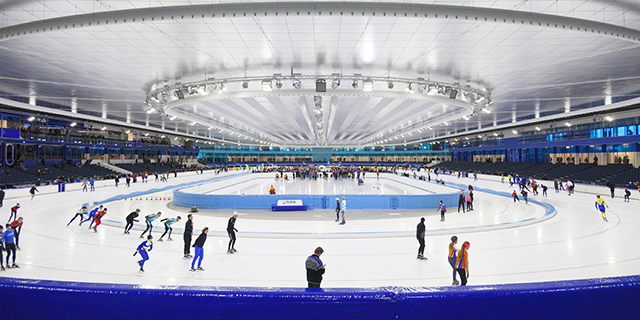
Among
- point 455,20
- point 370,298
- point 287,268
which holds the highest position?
point 455,20

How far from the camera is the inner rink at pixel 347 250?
6.39m

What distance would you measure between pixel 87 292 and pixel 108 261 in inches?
271

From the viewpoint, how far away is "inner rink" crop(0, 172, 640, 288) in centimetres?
639

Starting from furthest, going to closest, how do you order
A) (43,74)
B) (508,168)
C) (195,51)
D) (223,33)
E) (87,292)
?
(508,168)
(43,74)
(195,51)
(223,33)
(87,292)

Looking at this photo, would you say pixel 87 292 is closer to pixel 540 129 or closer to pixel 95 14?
pixel 95 14

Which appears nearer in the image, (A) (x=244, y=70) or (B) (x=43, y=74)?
(A) (x=244, y=70)

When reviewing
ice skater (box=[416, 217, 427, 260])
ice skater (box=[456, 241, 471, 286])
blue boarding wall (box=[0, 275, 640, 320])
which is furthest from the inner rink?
blue boarding wall (box=[0, 275, 640, 320])

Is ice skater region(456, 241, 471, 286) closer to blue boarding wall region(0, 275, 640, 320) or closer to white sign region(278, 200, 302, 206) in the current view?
blue boarding wall region(0, 275, 640, 320)

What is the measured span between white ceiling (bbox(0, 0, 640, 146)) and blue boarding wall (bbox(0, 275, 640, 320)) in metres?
6.80

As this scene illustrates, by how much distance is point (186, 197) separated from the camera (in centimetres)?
1714

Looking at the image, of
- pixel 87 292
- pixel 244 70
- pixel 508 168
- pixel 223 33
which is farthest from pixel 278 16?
pixel 508 168

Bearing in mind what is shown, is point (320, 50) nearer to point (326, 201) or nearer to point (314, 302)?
point (326, 201)

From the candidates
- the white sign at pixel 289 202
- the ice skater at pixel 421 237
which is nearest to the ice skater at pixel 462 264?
the ice skater at pixel 421 237

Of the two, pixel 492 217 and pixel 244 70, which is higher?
pixel 244 70
